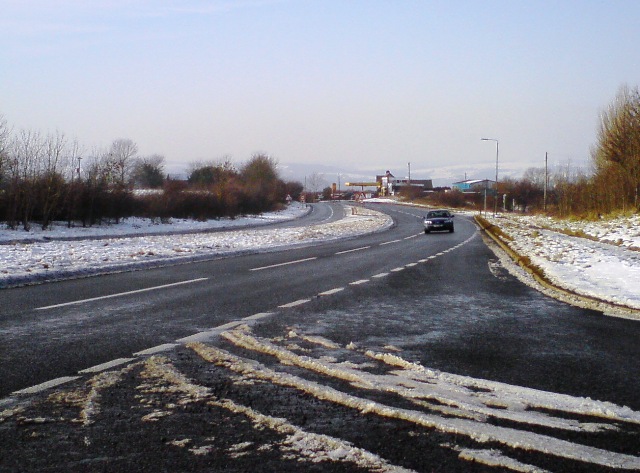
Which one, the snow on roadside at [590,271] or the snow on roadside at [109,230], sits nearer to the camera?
the snow on roadside at [590,271]

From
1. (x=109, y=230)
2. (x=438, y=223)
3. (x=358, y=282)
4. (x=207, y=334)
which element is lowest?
(x=109, y=230)

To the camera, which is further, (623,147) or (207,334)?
(623,147)

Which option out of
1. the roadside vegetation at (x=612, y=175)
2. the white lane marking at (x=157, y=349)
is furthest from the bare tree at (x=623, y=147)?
the white lane marking at (x=157, y=349)

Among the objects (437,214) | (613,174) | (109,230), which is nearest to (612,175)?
(613,174)

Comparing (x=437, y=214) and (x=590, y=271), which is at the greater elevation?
(x=437, y=214)

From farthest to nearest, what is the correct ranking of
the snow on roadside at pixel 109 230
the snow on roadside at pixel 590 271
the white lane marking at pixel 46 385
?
the snow on roadside at pixel 109 230 → the snow on roadside at pixel 590 271 → the white lane marking at pixel 46 385

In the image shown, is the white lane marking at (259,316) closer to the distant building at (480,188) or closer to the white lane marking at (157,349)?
the white lane marking at (157,349)

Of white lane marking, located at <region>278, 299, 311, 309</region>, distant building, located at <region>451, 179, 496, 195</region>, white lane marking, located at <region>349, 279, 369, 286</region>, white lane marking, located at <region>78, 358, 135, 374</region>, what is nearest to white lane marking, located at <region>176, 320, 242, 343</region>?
white lane marking, located at <region>78, 358, 135, 374</region>

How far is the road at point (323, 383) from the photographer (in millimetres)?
4027

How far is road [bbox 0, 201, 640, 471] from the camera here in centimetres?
403

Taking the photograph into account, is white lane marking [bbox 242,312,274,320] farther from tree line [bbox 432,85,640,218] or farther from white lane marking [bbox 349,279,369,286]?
tree line [bbox 432,85,640,218]

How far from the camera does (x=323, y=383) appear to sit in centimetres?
561

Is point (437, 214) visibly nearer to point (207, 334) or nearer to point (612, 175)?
point (612, 175)

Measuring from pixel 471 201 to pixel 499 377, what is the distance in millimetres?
111666
